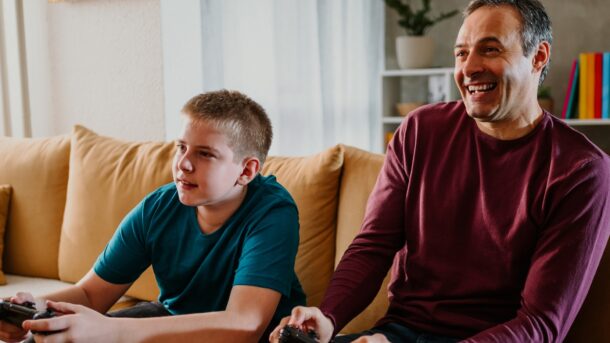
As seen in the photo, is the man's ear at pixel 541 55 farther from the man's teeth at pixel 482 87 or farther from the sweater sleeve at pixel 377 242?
the sweater sleeve at pixel 377 242

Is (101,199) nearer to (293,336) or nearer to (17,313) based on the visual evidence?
(17,313)

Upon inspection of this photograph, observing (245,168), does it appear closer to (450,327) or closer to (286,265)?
(286,265)

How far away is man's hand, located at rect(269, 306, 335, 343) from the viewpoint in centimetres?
120

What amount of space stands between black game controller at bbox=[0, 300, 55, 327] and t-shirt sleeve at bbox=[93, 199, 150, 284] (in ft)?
0.92

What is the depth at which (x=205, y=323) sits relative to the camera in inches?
53.5

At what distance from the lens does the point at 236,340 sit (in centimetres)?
Result: 136

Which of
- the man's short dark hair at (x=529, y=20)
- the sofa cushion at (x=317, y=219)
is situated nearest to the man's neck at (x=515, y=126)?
the man's short dark hair at (x=529, y=20)

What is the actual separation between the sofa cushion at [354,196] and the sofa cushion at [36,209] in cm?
104

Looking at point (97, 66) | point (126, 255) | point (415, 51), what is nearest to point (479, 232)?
point (126, 255)

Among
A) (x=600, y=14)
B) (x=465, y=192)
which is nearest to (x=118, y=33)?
(x=465, y=192)

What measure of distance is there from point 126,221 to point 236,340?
431mm

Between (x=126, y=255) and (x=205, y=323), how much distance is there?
0.32 m

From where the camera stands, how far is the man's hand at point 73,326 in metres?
1.21

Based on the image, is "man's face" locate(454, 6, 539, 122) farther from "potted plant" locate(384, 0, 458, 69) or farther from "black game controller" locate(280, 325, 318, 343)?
"potted plant" locate(384, 0, 458, 69)
